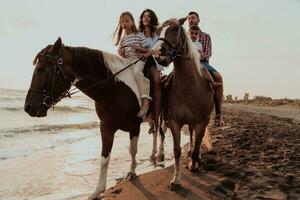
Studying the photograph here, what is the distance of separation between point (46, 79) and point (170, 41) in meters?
1.89

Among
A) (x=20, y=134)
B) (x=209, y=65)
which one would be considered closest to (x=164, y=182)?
(x=209, y=65)

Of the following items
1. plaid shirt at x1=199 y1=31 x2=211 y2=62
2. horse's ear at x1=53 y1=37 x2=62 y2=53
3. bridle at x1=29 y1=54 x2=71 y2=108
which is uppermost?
plaid shirt at x1=199 y1=31 x2=211 y2=62

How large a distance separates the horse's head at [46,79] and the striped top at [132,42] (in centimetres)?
151

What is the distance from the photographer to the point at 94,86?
595 cm

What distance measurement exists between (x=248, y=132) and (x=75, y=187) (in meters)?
6.06

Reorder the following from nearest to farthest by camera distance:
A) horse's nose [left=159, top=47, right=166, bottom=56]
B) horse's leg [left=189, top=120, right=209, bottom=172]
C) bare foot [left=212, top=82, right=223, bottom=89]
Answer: horse's nose [left=159, top=47, right=166, bottom=56], horse's leg [left=189, top=120, right=209, bottom=172], bare foot [left=212, top=82, right=223, bottom=89]

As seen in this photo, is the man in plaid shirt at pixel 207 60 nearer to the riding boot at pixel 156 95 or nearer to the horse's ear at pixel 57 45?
the riding boot at pixel 156 95

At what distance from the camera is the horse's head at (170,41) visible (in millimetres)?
5840

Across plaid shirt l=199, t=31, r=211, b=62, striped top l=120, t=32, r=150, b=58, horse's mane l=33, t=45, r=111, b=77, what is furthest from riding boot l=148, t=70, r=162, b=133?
plaid shirt l=199, t=31, r=211, b=62

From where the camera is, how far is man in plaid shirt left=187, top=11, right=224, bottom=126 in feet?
24.0

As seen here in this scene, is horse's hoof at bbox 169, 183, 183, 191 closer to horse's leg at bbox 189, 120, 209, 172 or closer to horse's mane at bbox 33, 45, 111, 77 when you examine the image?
horse's leg at bbox 189, 120, 209, 172

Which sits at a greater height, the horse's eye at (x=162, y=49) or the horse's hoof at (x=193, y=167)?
the horse's eye at (x=162, y=49)

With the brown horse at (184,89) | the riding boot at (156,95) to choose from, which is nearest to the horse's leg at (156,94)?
the riding boot at (156,95)

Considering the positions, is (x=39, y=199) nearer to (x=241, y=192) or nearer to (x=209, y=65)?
(x=241, y=192)
